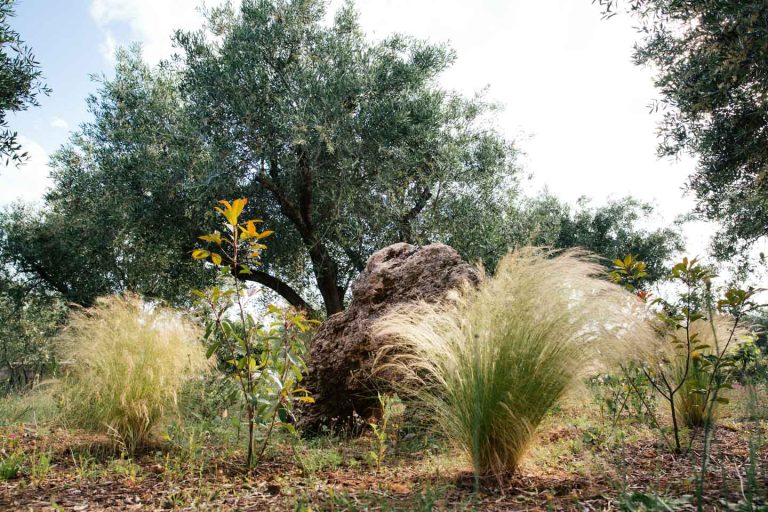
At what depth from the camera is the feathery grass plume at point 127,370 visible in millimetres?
4602

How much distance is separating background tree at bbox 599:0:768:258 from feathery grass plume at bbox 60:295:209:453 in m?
5.51

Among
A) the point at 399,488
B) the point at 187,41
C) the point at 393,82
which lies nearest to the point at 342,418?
the point at 399,488

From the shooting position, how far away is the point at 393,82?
10.8m

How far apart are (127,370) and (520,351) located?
11.1ft

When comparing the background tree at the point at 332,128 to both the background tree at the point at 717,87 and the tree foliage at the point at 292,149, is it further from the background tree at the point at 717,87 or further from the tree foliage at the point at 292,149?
the background tree at the point at 717,87

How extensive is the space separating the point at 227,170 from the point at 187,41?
3.49 m

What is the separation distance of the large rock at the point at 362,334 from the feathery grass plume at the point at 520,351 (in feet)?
5.56

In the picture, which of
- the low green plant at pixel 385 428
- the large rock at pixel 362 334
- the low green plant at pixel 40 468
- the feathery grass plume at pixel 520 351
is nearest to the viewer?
the feathery grass plume at pixel 520 351

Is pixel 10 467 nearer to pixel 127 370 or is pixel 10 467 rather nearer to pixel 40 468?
pixel 40 468

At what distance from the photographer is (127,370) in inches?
183

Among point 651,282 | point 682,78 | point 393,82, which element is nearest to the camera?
point 682,78

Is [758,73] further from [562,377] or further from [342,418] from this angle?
[342,418]

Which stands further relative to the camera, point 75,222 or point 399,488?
point 75,222

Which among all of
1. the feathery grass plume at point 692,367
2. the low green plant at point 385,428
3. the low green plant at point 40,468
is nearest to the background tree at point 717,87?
the feathery grass plume at point 692,367
